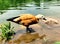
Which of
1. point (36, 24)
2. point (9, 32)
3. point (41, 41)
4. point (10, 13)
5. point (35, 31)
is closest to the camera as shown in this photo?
point (41, 41)

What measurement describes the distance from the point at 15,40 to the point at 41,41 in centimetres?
46

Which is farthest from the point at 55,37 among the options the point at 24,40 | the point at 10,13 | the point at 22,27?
the point at 10,13

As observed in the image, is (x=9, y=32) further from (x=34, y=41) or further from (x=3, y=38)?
(x=34, y=41)

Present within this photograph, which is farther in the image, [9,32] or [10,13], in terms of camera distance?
[10,13]

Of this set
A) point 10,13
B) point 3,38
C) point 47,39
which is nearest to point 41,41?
point 47,39

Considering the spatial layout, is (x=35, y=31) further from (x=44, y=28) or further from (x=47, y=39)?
(x=47, y=39)

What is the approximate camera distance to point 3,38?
3436 mm

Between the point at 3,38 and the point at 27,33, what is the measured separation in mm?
495

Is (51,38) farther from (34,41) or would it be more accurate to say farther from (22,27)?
(22,27)

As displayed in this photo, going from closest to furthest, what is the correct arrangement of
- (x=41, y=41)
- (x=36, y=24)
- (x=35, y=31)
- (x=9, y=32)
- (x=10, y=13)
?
1. (x=41, y=41)
2. (x=9, y=32)
3. (x=35, y=31)
4. (x=36, y=24)
5. (x=10, y=13)

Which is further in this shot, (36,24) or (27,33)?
(36,24)

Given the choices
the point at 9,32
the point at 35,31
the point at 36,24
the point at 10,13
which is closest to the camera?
the point at 9,32

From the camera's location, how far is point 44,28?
3.89 m

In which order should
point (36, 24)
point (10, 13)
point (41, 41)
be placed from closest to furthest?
point (41, 41) → point (36, 24) → point (10, 13)
